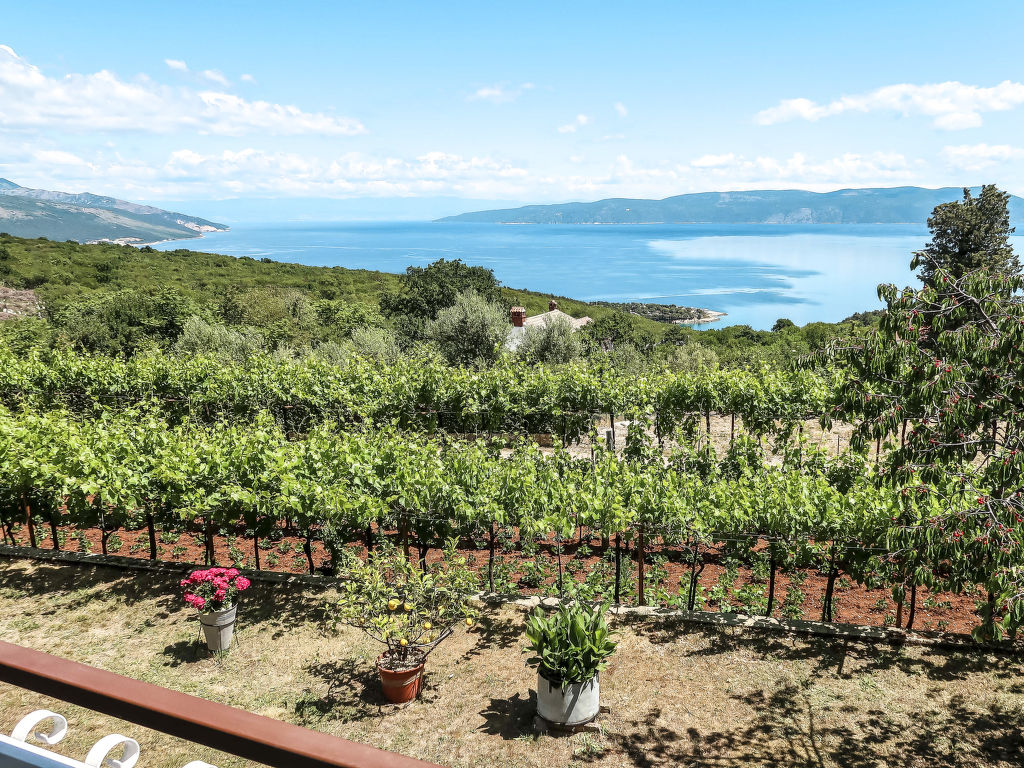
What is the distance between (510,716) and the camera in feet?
23.6

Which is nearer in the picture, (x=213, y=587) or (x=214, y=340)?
(x=213, y=587)

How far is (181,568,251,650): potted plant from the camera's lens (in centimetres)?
818

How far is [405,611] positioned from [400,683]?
0.91 meters

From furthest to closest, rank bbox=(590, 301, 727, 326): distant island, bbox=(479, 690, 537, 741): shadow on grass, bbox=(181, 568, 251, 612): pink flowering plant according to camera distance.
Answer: bbox=(590, 301, 727, 326): distant island
bbox=(181, 568, 251, 612): pink flowering plant
bbox=(479, 690, 537, 741): shadow on grass

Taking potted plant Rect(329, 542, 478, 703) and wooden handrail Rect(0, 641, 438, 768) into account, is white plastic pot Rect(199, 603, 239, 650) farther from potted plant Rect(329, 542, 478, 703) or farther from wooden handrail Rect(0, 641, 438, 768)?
wooden handrail Rect(0, 641, 438, 768)

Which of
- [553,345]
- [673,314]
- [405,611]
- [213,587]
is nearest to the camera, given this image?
[405,611]

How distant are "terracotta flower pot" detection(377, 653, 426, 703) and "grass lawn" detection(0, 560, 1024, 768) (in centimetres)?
13

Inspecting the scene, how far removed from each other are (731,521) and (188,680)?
23.7 feet

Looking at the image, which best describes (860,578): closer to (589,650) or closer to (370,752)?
(589,650)

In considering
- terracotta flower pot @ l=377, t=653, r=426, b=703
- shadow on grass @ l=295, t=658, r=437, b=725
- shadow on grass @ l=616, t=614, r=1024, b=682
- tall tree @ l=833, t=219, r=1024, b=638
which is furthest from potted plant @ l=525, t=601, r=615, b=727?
tall tree @ l=833, t=219, r=1024, b=638

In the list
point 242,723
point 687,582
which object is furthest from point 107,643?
point 242,723

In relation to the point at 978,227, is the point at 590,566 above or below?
below

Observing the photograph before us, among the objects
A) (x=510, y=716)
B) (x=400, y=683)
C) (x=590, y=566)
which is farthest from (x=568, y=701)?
(x=590, y=566)

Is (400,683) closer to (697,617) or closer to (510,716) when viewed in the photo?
(510,716)
